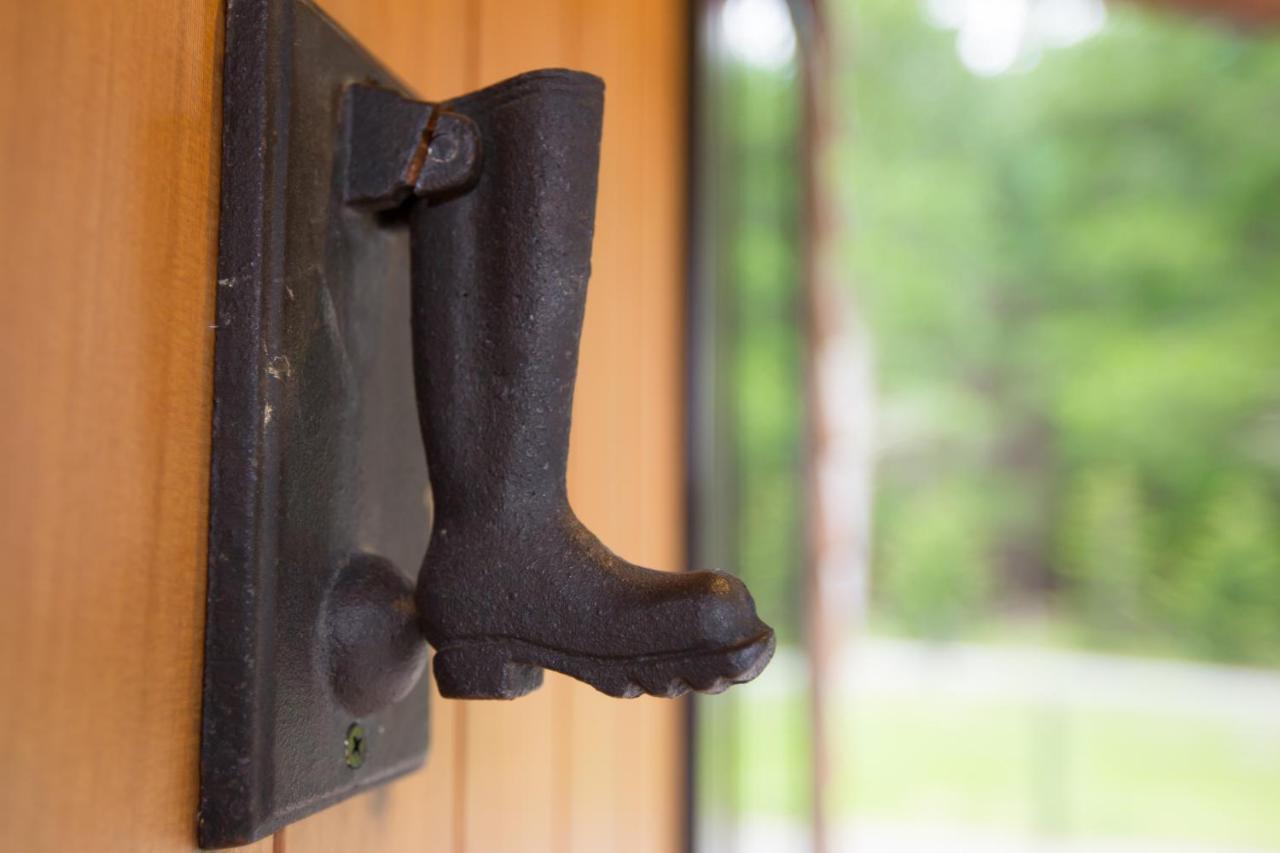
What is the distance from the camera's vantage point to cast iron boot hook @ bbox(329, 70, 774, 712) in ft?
0.92

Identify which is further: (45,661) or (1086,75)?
(1086,75)

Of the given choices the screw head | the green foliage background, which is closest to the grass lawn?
the green foliage background

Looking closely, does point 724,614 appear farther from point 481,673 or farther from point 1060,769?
point 1060,769

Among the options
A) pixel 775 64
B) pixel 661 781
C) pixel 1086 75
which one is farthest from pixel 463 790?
pixel 1086 75

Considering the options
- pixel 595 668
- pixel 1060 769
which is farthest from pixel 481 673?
pixel 1060 769

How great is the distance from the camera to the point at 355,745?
31 cm

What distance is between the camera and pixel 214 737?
0.26m

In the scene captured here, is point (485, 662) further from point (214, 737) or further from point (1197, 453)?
point (1197, 453)

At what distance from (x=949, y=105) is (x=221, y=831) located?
20.4 feet

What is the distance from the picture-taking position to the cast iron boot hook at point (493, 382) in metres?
0.28

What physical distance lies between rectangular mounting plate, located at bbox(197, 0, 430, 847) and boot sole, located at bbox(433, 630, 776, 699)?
0.13ft

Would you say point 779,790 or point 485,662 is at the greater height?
point 485,662

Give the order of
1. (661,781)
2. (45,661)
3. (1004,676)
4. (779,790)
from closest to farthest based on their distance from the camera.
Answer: (45,661)
(661,781)
(779,790)
(1004,676)

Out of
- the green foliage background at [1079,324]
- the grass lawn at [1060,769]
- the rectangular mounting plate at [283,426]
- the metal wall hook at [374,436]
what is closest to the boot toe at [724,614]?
the metal wall hook at [374,436]
